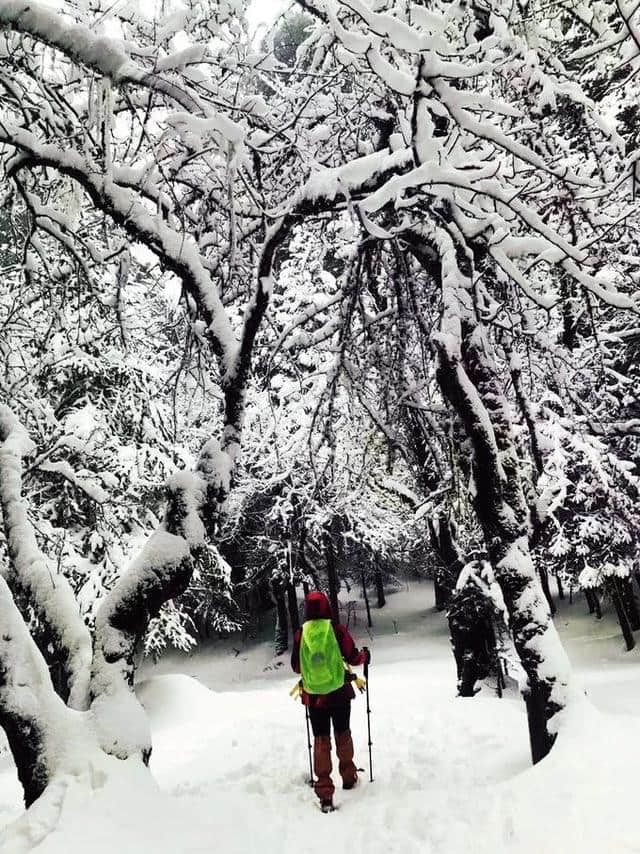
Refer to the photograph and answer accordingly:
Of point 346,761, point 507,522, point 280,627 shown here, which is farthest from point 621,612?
point 507,522

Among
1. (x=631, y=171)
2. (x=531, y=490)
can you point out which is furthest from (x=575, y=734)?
(x=631, y=171)

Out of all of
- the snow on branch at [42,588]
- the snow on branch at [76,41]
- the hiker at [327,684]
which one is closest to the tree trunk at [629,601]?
the hiker at [327,684]

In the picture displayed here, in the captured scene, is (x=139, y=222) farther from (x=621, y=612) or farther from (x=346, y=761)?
(x=621, y=612)

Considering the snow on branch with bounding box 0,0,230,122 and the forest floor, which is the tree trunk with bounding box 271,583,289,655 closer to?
the forest floor

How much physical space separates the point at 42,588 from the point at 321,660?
7.45ft

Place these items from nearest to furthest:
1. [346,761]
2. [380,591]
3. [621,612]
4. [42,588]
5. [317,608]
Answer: [42,588]
[346,761]
[317,608]
[621,612]
[380,591]

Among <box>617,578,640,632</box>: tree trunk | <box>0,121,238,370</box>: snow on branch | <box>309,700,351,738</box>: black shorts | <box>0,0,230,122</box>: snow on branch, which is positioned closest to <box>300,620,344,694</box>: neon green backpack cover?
<box>309,700,351,738</box>: black shorts

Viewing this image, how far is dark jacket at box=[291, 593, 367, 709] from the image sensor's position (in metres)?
5.25

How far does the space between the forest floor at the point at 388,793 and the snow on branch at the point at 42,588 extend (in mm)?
757

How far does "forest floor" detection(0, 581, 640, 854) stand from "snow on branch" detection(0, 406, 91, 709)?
757 mm

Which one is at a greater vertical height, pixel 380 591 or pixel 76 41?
pixel 76 41

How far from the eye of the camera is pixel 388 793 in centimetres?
484

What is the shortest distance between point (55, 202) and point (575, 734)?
5424 mm

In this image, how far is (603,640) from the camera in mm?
20312
